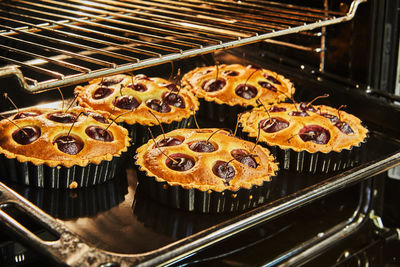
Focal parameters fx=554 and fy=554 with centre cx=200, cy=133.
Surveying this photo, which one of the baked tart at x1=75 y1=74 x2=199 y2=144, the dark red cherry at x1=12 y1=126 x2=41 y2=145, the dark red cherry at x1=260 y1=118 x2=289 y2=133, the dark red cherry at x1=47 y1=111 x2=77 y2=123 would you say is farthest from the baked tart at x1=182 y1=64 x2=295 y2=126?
the dark red cherry at x1=12 y1=126 x2=41 y2=145

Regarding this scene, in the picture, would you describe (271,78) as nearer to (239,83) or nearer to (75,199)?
(239,83)

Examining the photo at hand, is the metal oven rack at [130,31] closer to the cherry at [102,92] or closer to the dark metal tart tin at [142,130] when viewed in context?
the cherry at [102,92]

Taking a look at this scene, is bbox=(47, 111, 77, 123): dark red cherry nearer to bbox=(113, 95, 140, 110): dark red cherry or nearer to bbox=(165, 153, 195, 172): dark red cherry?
bbox=(113, 95, 140, 110): dark red cherry

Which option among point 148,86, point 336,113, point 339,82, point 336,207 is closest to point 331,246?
point 336,207

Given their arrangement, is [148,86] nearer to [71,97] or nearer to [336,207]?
[71,97]

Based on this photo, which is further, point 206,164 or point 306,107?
point 306,107

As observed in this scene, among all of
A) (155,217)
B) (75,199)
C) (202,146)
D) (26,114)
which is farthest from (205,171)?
(26,114)

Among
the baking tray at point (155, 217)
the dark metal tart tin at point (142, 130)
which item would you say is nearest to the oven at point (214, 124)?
the baking tray at point (155, 217)
